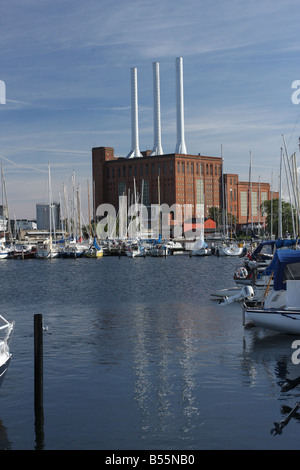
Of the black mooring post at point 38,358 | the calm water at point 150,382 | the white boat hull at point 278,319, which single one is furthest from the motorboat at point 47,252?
the black mooring post at point 38,358

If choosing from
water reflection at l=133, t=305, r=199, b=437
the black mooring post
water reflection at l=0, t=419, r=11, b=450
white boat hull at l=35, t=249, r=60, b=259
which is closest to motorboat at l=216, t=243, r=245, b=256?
white boat hull at l=35, t=249, r=60, b=259

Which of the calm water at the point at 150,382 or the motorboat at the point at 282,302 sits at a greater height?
the motorboat at the point at 282,302

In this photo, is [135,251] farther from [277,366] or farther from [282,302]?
[277,366]

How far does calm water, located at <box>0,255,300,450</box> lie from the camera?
684 inches

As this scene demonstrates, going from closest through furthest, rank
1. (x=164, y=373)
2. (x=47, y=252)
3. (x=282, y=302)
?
(x=164, y=373) → (x=282, y=302) → (x=47, y=252)

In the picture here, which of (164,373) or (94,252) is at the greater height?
(164,373)

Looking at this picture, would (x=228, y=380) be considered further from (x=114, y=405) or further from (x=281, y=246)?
(x=281, y=246)

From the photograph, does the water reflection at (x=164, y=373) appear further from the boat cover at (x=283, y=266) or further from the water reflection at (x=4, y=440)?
the boat cover at (x=283, y=266)

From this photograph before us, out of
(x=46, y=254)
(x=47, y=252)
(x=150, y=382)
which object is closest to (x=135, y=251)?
(x=47, y=252)

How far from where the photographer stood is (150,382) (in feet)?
74.2

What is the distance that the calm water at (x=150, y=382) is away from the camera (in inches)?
684

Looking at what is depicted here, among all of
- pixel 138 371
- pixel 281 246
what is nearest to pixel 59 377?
pixel 138 371

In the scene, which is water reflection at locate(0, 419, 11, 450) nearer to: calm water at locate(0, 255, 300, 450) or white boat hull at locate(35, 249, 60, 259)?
calm water at locate(0, 255, 300, 450)
